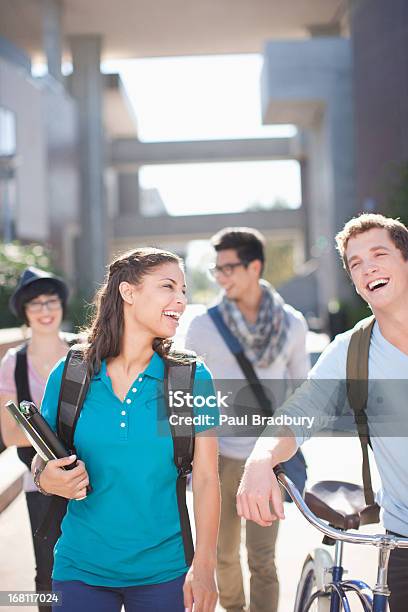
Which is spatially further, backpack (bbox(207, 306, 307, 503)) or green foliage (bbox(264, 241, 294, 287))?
green foliage (bbox(264, 241, 294, 287))

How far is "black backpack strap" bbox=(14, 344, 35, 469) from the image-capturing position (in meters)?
4.06

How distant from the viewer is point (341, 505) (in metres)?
3.07

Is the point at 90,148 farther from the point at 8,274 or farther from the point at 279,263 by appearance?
the point at 279,263

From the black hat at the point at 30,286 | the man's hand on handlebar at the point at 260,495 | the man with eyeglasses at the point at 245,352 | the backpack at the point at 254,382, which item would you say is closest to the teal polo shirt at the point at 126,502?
the man's hand on handlebar at the point at 260,495

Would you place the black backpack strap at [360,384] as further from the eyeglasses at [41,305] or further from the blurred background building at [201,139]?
the blurred background building at [201,139]

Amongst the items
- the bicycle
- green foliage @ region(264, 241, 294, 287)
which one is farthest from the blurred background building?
green foliage @ region(264, 241, 294, 287)

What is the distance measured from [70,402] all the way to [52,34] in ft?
102

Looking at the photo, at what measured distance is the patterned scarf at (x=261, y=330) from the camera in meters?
4.47

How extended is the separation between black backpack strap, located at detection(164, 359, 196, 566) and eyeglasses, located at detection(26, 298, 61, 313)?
1766mm

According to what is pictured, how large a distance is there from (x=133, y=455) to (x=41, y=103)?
95.7ft

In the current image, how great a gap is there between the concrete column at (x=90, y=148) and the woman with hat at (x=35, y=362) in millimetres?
30568

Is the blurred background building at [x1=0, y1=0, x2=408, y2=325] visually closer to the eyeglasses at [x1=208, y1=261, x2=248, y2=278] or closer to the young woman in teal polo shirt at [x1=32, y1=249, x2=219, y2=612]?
the eyeglasses at [x1=208, y1=261, x2=248, y2=278]

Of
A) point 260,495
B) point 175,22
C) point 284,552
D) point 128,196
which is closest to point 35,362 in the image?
point 260,495

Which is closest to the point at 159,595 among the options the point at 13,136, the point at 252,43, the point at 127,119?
the point at 13,136
